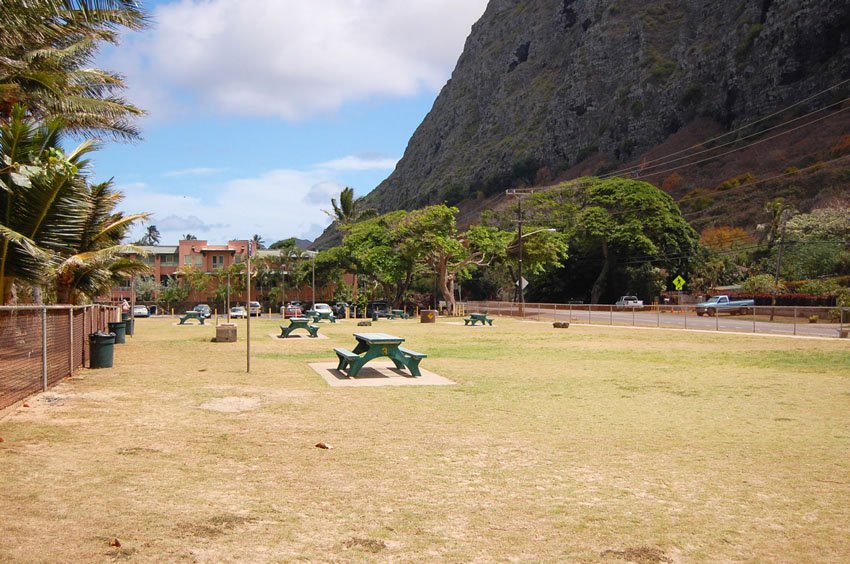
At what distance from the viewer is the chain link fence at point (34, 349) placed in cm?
979

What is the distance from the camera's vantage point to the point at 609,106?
464 ft

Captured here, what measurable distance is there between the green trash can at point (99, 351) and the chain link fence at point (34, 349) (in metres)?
0.31

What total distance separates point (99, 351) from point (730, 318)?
36391 millimetres

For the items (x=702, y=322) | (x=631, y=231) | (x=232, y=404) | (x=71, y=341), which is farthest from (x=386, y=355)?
(x=631, y=231)

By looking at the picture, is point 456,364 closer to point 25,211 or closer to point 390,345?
point 390,345

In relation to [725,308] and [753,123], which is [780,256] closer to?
[725,308]

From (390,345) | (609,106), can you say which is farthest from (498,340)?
(609,106)

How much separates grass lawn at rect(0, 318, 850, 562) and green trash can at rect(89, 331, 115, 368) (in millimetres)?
2649

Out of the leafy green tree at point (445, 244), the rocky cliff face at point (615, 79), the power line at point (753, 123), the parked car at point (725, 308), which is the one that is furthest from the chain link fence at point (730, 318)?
the rocky cliff face at point (615, 79)

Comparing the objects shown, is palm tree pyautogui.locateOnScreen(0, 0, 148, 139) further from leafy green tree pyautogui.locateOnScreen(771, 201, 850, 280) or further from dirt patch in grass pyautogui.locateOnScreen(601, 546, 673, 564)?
leafy green tree pyautogui.locateOnScreen(771, 201, 850, 280)

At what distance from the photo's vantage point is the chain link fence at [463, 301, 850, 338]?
32.2m

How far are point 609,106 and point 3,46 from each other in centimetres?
13799

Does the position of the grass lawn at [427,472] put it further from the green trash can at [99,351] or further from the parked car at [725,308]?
the parked car at [725,308]

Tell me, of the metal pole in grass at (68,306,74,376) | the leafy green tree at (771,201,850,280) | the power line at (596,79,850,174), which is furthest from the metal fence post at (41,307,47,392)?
the power line at (596,79,850,174)
